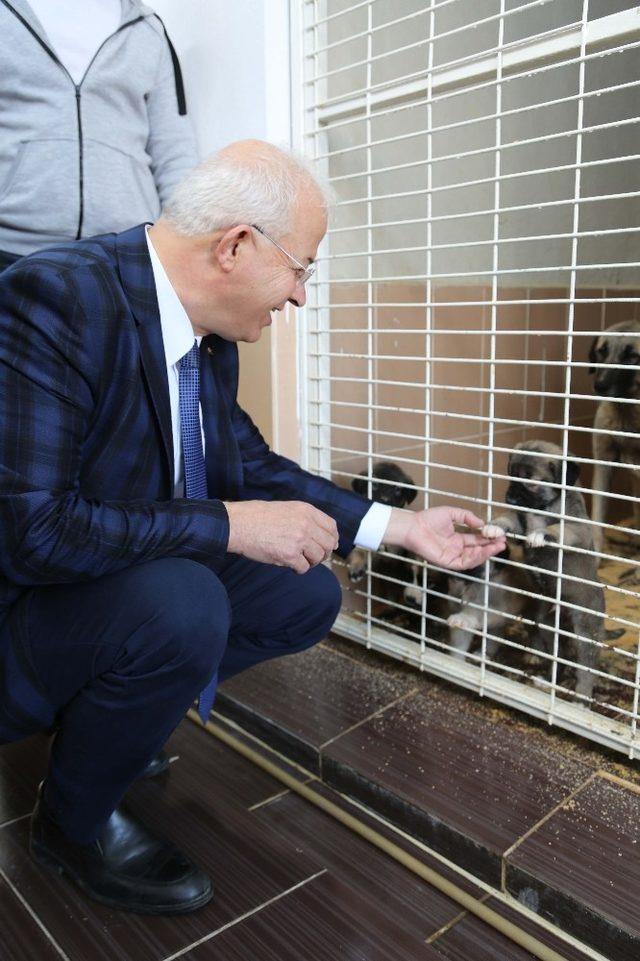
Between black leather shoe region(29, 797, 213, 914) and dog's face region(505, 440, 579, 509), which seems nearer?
black leather shoe region(29, 797, 213, 914)

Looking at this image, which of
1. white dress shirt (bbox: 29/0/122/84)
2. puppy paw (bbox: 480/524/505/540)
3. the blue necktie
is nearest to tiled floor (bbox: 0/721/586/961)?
the blue necktie

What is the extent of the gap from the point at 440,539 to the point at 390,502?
51cm

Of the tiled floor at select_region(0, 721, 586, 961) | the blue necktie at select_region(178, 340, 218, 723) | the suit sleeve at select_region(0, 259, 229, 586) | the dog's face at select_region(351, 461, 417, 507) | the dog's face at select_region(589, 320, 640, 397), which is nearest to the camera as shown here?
the suit sleeve at select_region(0, 259, 229, 586)

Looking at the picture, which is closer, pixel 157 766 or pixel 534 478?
pixel 157 766

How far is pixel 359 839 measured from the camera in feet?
4.92

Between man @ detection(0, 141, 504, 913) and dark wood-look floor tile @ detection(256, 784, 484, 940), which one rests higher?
man @ detection(0, 141, 504, 913)

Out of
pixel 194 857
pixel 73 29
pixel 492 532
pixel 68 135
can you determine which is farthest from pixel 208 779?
pixel 73 29

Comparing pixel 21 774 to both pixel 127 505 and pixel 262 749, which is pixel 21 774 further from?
pixel 127 505

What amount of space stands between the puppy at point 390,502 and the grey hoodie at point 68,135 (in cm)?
93

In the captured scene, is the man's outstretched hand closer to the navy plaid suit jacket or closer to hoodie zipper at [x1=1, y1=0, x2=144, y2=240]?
the navy plaid suit jacket

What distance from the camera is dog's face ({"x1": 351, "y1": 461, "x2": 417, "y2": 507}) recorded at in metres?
2.15

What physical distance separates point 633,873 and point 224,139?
2.06m

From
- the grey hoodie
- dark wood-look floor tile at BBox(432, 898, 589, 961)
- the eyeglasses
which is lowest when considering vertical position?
dark wood-look floor tile at BBox(432, 898, 589, 961)

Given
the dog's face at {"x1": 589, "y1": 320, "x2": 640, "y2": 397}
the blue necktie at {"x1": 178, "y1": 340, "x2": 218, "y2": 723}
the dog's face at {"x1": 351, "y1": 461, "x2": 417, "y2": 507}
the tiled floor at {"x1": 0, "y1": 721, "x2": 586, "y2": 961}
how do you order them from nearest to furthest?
the tiled floor at {"x1": 0, "y1": 721, "x2": 586, "y2": 961} → the blue necktie at {"x1": 178, "y1": 340, "x2": 218, "y2": 723} → the dog's face at {"x1": 351, "y1": 461, "x2": 417, "y2": 507} → the dog's face at {"x1": 589, "y1": 320, "x2": 640, "y2": 397}
